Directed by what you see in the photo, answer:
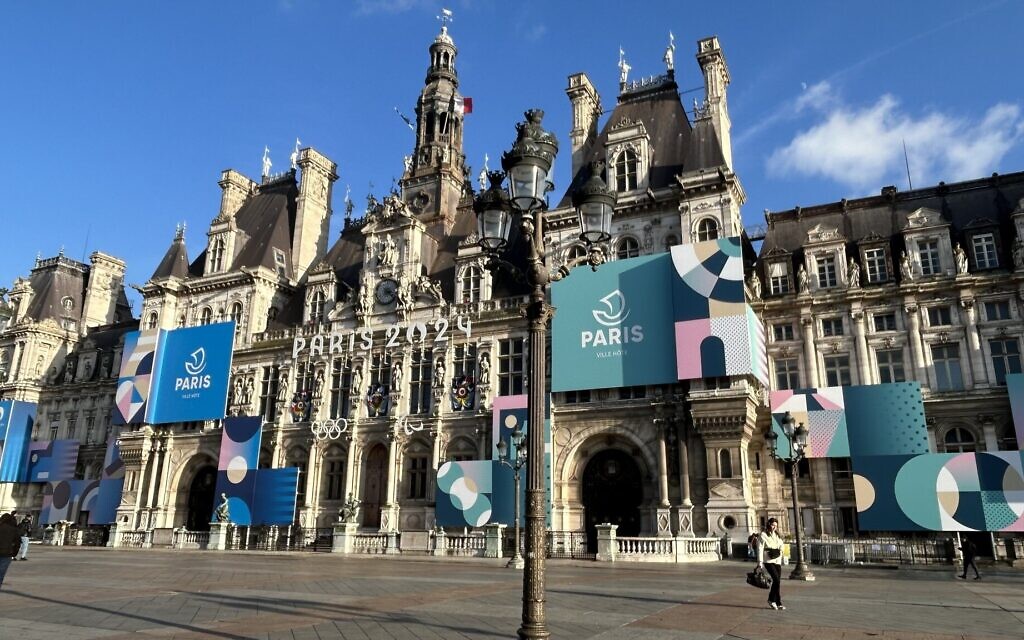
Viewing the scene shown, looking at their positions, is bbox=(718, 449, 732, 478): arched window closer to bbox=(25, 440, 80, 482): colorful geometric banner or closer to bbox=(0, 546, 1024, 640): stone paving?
bbox=(0, 546, 1024, 640): stone paving

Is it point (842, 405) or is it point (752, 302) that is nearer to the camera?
point (842, 405)

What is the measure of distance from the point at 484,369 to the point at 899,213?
22.7m

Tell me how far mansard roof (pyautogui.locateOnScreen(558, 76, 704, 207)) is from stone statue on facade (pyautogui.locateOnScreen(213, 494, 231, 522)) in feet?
82.7

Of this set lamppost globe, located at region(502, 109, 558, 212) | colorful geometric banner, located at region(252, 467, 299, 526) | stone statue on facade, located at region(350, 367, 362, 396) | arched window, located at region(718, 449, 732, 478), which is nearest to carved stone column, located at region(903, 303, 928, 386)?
arched window, located at region(718, 449, 732, 478)

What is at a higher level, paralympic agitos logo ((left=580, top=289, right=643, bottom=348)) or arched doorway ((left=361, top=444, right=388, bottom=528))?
paralympic agitos logo ((left=580, top=289, right=643, bottom=348))

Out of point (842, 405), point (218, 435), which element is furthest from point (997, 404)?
point (218, 435)

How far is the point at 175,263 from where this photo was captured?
5306 cm

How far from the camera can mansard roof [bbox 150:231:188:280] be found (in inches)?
2060

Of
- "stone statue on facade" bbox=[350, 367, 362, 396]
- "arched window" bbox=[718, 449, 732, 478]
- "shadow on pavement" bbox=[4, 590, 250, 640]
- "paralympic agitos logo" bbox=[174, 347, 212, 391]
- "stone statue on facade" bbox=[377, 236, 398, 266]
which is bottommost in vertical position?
"shadow on pavement" bbox=[4, 590, 250, 640]

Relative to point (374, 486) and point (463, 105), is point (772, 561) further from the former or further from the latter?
point (463, 105)

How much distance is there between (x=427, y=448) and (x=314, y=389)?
877cm

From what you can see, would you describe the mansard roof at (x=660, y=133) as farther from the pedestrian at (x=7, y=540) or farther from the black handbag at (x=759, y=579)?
the pedestrian at (x=7, y=540)

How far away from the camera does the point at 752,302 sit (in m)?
36.6

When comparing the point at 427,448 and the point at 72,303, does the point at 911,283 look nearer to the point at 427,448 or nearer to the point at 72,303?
the point at 427,448
